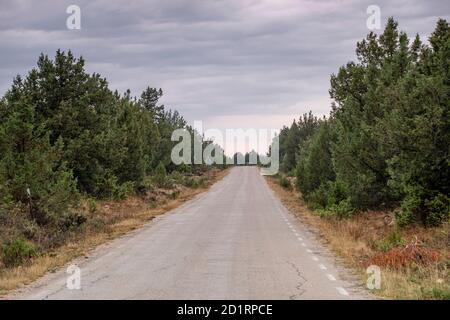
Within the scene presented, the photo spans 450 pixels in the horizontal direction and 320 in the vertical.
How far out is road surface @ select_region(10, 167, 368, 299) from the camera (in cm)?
1050

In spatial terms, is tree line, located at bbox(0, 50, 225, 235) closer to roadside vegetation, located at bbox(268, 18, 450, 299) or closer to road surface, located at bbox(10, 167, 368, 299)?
road surface, located at bbox(10, 167, 368, 299)

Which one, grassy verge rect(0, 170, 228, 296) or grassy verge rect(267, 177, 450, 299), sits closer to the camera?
grassy verge rect(267, 177, 450, 299)

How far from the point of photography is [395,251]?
14.3 metres

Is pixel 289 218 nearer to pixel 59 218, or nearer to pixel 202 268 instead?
pixel 59 218

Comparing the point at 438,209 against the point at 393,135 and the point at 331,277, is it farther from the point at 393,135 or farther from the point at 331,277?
the point at 331,277

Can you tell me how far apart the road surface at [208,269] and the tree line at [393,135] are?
3.45 metres

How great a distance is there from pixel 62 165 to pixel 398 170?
40.5ft

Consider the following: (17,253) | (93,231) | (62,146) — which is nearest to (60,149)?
(62,146)

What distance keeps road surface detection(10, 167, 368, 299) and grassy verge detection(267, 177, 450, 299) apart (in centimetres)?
66

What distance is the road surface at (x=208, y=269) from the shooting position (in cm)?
1050

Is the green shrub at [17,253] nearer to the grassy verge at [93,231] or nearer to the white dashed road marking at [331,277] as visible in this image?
the grassy verge at [93,231]

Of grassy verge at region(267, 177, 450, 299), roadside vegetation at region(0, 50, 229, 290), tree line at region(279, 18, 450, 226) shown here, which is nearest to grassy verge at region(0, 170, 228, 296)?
roadside vegetation at region(0, 50, 229, 290)
